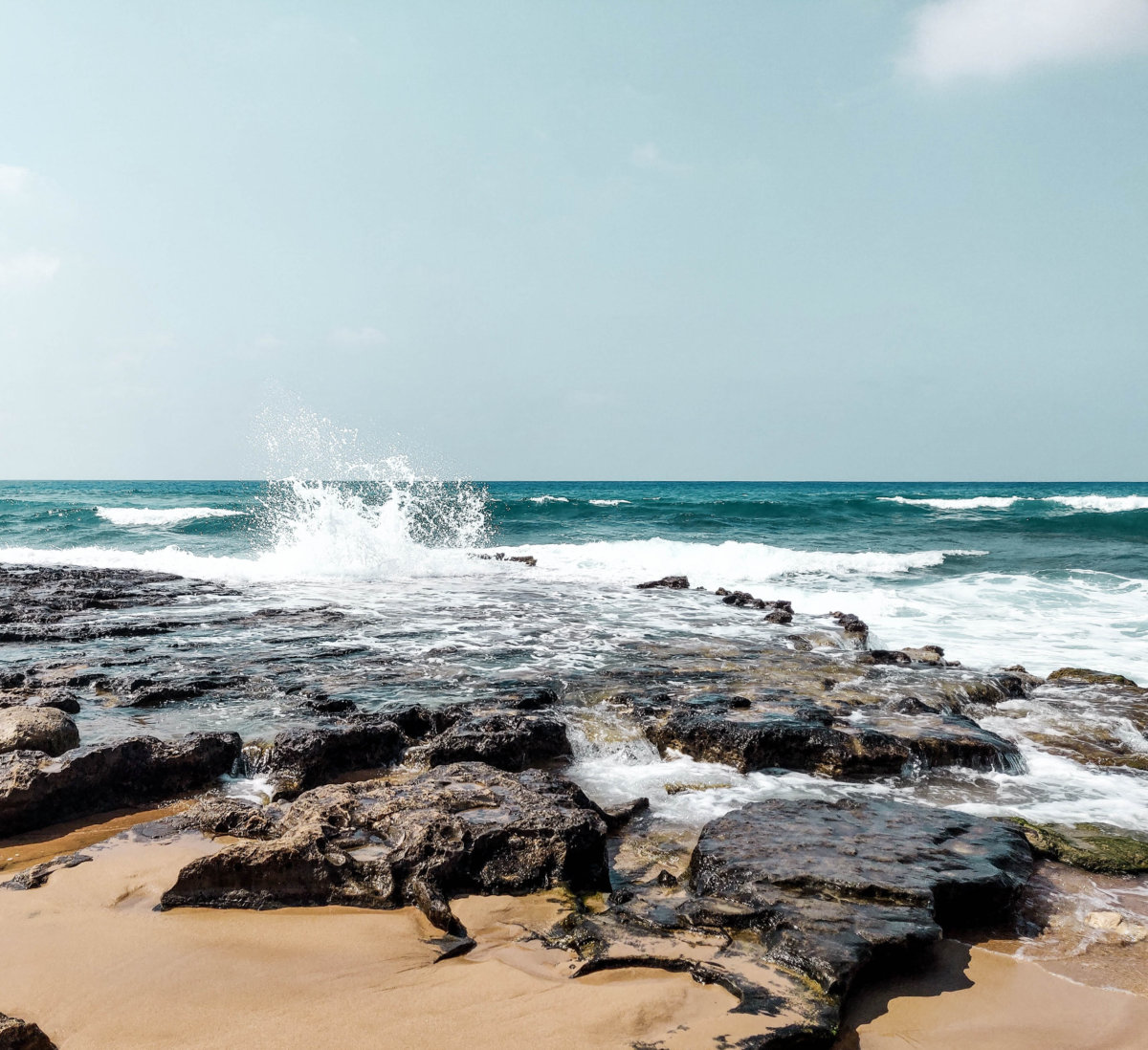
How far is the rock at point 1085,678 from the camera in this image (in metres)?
7.67

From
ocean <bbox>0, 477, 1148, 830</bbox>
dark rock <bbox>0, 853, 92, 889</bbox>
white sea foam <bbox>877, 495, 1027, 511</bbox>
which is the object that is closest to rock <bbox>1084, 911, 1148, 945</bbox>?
ocean <bbox>0, 477, 1148, 830</bbox>

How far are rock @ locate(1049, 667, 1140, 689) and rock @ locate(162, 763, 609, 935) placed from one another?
621 centimetres

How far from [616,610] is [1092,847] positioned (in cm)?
753

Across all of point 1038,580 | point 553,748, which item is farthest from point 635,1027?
point 1038,580

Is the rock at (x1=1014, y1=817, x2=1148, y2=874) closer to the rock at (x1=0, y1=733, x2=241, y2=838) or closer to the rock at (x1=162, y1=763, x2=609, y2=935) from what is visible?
the rock at (x1=162, y1=763, x2=609, y2=935)

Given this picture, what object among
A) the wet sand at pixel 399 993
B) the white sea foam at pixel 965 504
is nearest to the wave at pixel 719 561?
the wet sand at pixel 399 993

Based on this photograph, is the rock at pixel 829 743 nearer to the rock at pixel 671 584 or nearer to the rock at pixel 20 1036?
the rock at pixel 20 1036

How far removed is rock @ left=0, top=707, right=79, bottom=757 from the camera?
4.64 m

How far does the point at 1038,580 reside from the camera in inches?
656

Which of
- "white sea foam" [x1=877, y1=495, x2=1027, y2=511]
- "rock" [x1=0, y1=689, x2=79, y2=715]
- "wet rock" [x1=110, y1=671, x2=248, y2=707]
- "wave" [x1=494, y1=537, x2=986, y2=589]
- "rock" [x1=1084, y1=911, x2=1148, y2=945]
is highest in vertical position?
"white sea foam" [x1=877, y1=495, x2=1027, y2=511]

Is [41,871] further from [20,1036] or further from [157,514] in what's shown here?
Result: [157,514]

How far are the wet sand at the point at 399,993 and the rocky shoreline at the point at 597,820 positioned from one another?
93 mm

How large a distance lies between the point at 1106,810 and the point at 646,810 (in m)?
2.86

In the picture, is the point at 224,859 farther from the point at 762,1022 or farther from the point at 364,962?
the point at 762,1022
